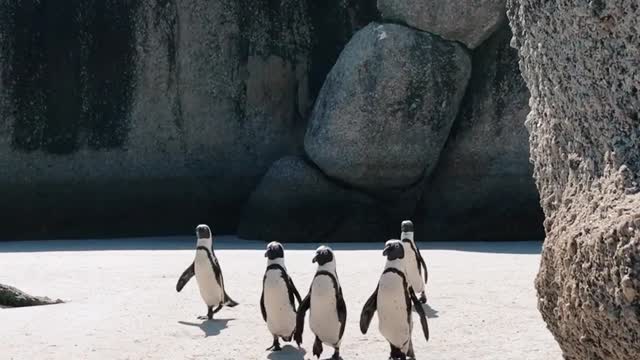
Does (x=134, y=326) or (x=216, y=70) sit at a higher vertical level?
(x=216, y=70)

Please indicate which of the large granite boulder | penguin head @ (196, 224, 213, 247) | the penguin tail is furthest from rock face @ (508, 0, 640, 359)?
the large granite boulder

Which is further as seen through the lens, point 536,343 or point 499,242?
point 499,242

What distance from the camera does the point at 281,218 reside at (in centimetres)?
1455

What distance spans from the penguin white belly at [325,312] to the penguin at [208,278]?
1279mm

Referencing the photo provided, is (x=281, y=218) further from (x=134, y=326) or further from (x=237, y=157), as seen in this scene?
(x=134, y=326)

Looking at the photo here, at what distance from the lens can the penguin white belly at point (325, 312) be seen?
21.9 feet

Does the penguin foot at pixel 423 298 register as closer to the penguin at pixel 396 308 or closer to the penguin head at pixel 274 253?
the penguin head at pixel 274 253

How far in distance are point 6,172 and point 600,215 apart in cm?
1185

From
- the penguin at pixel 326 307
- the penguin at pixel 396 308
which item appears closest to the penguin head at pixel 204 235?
the penguin at pixel 326 307

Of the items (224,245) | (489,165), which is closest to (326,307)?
(224,245)

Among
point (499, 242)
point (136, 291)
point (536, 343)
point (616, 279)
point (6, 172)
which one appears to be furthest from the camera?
point (6, 172)

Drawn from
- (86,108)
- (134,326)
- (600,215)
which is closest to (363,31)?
(86,108)

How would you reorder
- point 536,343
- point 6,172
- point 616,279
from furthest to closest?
1. point 6,172
2. point 536,343
3. point 616,279

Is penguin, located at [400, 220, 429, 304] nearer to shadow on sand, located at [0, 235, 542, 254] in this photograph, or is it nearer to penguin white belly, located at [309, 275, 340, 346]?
penguin white belly, located at [309, 275, 340, 346]
